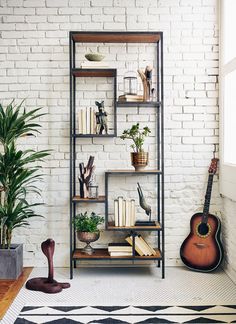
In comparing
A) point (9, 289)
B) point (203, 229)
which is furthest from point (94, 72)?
point (9, 289)

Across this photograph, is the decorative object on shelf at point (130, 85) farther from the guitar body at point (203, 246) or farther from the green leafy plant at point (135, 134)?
the guitar body at point (203, 246)

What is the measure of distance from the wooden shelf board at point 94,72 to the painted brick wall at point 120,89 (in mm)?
151

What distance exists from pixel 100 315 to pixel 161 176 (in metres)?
1.63

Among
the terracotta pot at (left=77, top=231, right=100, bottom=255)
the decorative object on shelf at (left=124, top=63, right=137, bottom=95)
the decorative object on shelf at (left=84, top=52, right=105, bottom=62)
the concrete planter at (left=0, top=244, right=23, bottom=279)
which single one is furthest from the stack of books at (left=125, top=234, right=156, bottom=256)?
the decorative object on shelf at (left=84, top=52, right=105, bottom=62)

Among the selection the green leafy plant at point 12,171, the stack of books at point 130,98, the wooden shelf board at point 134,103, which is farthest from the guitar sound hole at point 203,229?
the green leafy plant at point 12,171

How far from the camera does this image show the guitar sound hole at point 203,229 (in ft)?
16.0

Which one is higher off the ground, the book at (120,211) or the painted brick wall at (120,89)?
the painted brick wall at (120,89)

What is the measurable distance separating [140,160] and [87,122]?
0.57 meters

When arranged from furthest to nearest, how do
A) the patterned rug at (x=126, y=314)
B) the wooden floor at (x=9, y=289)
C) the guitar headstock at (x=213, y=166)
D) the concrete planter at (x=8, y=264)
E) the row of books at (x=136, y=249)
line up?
the guitar headstock at (x=213, y=166), the row of books at (x=136, y=249), the concrete planter at (x=8, y=264), the wooden floor at (x=9, y=289), the patterned rug at (x=126, y=314)

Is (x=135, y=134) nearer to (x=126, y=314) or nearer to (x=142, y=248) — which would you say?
(x=142, y=248)

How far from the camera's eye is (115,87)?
16.2ft

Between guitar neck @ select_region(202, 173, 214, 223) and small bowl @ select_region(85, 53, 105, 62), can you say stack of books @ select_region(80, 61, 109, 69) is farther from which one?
guitar neck @ select_region(202, 173, 214, 223)

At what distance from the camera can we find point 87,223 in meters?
4.71

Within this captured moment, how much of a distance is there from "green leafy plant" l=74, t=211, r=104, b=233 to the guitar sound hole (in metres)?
0.88
